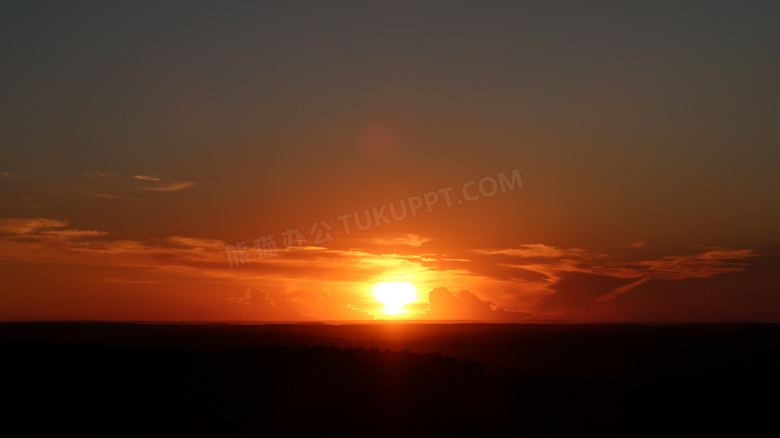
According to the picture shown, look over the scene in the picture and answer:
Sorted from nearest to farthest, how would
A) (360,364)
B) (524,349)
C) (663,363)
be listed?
(360,364) < (663,363) < (524,349)

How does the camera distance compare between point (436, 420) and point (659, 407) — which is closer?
point (436, 420)

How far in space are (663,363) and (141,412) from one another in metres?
39.8

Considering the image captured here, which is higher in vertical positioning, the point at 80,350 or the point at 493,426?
the point at 80,350

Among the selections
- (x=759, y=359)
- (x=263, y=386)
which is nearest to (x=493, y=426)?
(x=263, y=386)

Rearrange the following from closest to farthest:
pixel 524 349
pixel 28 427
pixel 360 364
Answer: pixel 28 427 → pixel 360 364 → pixel 524 349

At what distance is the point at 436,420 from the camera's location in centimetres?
2383

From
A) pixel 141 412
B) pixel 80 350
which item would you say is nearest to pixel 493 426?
pixel 141 412

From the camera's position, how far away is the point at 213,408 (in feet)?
73.2

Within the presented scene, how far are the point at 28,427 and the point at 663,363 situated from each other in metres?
42.9

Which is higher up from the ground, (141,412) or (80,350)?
(80,350)

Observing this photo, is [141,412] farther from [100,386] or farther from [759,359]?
[759,359]

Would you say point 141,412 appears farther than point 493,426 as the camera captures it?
No

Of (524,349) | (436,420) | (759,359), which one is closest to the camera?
(436,420)

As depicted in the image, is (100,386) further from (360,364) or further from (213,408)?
(360,364)
